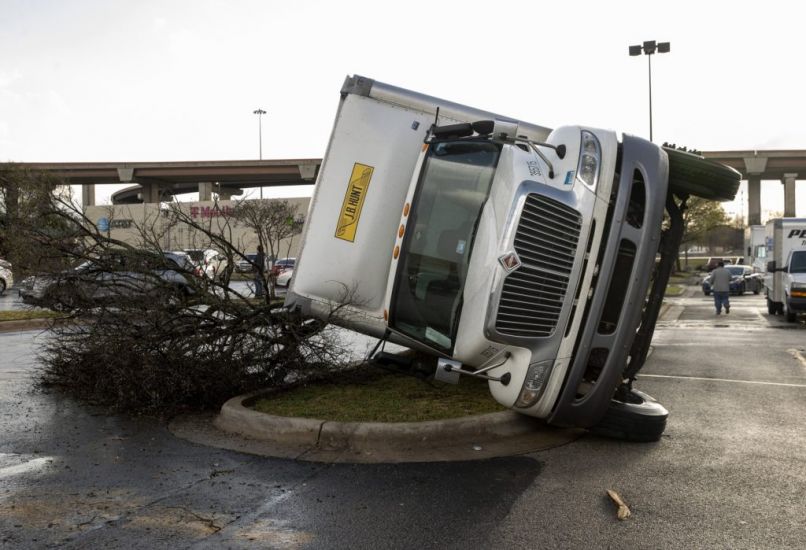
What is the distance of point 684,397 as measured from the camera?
826 cm

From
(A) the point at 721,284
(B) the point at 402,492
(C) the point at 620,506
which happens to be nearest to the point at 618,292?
(C) the point at 620,506

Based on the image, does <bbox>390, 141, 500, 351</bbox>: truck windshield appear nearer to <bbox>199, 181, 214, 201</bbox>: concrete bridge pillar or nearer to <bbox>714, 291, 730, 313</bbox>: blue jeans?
<bbox>714, 291, 730, 313</bbox>: blue jeans

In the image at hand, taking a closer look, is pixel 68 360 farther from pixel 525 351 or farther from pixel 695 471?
pixel 695 471

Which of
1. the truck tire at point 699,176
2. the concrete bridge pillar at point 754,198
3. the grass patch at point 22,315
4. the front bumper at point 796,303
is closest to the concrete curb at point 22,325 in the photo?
the grass patch at point 22,315

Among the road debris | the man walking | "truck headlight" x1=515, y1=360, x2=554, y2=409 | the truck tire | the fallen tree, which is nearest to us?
the road debris

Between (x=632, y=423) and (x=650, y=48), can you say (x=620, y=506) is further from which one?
(x=650, y=48)

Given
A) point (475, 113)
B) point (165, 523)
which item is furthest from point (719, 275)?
point (165, 523)

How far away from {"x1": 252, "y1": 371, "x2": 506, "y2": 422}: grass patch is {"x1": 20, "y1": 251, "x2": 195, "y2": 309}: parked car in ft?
5.59

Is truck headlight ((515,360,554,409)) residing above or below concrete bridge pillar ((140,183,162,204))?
below

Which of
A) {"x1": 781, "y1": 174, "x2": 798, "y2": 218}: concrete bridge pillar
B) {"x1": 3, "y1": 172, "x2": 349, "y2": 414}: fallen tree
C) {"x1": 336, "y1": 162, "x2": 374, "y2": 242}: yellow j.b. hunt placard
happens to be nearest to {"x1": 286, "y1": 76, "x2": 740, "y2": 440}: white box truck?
{"x1": 336, "y1": 162, "x2": 374, "y2": 242}: yellow j.b. hunt placard

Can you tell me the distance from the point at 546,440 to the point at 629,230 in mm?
1882

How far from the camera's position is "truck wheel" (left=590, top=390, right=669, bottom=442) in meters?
6.16

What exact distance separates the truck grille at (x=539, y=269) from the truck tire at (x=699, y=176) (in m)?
1.42

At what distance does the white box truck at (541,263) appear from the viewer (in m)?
5.62
